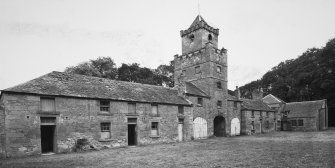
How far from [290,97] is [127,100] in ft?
188

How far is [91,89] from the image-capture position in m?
21.1

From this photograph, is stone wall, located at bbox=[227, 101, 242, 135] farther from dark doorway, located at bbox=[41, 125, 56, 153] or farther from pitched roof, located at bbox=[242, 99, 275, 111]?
dark doorway, located at bbox=[41, 125, 56, 153]

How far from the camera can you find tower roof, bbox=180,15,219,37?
3414 cm

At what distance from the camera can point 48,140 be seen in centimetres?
2039

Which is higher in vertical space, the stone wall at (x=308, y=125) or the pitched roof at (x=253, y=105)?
the pitched roof at (x=253, y=105)

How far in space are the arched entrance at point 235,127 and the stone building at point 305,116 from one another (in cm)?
1903

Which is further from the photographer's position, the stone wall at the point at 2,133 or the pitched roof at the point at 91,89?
the pitched roof at the point at 91,89

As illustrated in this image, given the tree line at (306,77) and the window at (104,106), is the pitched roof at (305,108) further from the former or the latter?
the window at (104,106)

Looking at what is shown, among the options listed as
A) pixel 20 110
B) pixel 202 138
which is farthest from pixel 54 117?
pixel 202 138

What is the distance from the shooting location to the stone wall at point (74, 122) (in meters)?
16.1

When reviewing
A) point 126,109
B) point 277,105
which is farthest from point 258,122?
point 126,109

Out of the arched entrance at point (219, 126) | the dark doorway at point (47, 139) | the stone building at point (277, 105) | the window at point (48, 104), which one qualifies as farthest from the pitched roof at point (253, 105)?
the window at point (48, 104)

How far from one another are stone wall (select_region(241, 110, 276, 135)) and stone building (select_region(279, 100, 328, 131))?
16.4ft

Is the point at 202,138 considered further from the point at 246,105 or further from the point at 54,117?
the point at 54,117
